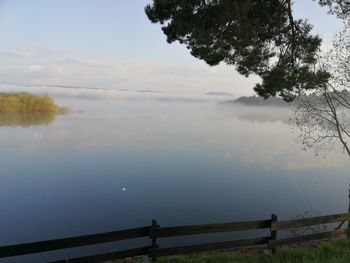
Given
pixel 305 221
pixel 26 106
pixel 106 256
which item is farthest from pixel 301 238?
pixel 26 106

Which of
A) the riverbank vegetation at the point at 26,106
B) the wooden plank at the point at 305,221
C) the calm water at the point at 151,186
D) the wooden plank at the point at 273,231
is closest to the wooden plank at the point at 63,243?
the wooden plank at the point at 273,231

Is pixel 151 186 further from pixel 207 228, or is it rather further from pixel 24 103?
pixel 24 103

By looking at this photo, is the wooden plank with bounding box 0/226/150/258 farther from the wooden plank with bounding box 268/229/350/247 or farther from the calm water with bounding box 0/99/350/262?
the calm water with bounding box 0/99/350/262

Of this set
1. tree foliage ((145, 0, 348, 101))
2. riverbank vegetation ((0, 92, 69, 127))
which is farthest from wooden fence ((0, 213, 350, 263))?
riverbank vegetation ((0, 92, 69, 127))

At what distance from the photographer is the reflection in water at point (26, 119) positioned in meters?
76.5

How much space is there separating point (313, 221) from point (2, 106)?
100778 mm

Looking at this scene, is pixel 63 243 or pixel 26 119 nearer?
pixel 63 243

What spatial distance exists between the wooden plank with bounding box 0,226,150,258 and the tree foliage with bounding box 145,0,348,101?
5.74 m

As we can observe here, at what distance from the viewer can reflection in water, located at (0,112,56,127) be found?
76.5 m

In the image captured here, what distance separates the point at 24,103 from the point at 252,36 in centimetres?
9862

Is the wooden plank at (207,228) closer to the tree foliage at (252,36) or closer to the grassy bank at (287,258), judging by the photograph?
the grassy bank at (287,258)

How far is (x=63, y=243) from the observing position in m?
6.64

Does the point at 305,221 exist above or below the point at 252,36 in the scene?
below

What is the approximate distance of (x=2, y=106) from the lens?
306ft
